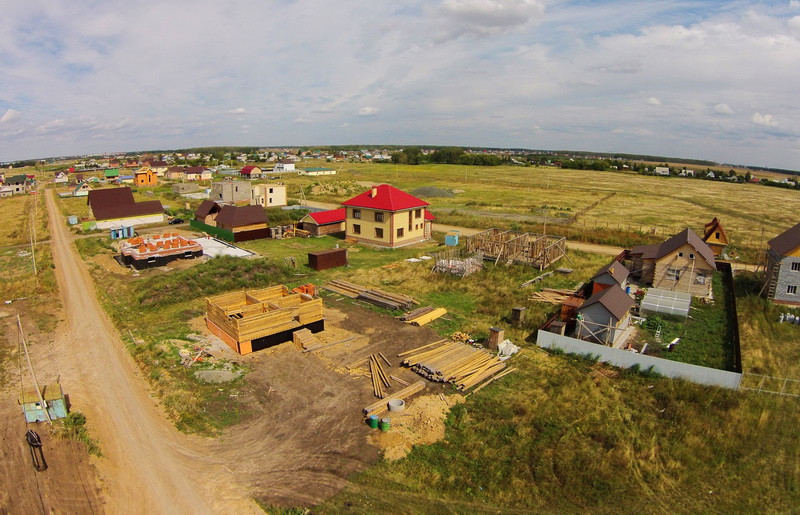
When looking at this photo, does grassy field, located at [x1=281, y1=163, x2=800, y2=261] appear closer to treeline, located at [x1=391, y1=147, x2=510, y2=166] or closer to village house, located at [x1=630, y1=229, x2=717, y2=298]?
village house, located at [x1=630, y1=229, x2=717, y2=298]

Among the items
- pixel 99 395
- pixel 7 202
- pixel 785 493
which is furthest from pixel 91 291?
pixel 7 202

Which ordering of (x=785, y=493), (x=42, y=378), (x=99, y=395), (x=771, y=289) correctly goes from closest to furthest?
1. (x=785, y=493)
2. (x=99, y=395)
3. (x=42, y=378)
4. (x=771, y=289)

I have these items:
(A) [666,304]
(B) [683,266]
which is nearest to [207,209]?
(A) [666,304]

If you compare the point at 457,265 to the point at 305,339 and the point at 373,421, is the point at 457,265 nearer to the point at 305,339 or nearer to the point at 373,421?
the point at 305,339

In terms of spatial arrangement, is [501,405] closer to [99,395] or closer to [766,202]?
[99,395]

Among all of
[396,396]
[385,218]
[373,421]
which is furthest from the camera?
[385,218]

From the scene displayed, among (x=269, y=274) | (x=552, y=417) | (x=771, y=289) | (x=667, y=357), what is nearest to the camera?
(x=552, y=417)

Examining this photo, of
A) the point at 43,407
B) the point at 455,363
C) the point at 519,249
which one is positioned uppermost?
the point at 519,249
